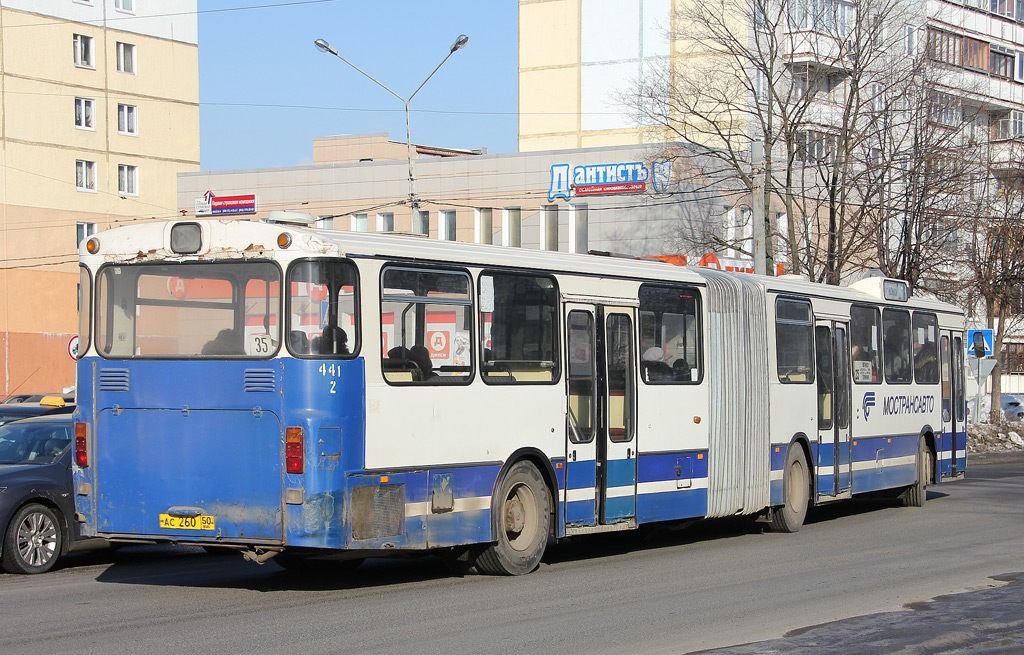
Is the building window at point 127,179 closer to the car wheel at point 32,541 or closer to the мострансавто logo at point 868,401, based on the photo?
the мострансавто logo at point 868,401

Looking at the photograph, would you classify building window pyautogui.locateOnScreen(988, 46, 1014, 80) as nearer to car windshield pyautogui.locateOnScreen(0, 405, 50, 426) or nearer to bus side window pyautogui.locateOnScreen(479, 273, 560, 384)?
bus side window pyautogui.locateOnScreen(479, 273, 560, 384)

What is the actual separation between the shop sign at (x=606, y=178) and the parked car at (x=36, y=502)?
34.9 meters

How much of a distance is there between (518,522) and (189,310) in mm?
3707

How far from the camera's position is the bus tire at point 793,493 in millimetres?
16859

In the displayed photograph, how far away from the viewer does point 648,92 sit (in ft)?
141

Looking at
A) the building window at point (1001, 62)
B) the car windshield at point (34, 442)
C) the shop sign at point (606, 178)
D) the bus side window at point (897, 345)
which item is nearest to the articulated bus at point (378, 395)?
the car windshield at point (34, 442)

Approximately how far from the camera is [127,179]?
6450 cm

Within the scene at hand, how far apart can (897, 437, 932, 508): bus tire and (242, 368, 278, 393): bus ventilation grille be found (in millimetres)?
13342

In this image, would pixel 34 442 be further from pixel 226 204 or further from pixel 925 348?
pixel 226 204

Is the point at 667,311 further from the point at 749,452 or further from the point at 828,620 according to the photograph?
the point at 828,620

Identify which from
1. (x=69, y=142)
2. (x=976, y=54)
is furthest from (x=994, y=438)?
(x=69, y=142)

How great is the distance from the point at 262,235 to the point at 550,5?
56.8 m

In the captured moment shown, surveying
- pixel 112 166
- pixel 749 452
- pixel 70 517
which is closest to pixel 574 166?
pixel 112 166

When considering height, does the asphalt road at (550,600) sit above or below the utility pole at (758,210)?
below
